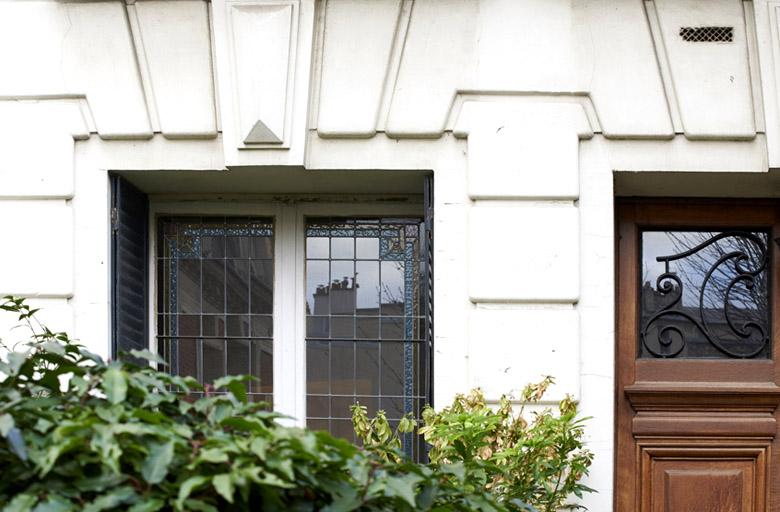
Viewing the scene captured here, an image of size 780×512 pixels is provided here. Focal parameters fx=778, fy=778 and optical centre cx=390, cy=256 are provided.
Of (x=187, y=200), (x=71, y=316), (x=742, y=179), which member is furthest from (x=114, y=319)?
(x=742, y=179)

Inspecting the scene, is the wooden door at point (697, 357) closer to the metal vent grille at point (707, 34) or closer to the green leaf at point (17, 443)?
the metal vent grille at point (707, 34)

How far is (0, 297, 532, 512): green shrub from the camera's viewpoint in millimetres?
1657

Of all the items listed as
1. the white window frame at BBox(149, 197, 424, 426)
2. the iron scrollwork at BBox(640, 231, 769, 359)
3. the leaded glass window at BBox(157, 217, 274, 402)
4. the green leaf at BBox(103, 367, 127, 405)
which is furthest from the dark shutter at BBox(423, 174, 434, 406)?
the green leaf at BBox(103, 367, 127, 405)

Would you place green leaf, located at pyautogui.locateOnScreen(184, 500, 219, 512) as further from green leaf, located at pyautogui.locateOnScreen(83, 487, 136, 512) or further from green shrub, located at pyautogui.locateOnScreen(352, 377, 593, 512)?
green shrub, located at pyautogui.locateOnScreen(352, 377, 593, 512)

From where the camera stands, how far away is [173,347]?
4168mm

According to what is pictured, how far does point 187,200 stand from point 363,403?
144cm

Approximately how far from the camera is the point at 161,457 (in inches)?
66.9

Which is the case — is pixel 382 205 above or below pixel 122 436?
above

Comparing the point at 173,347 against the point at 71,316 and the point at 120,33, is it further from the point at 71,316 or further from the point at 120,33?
the point at 120,33

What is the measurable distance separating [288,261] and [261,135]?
775 mm

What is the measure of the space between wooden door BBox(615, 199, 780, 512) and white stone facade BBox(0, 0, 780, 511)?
314 millimetres

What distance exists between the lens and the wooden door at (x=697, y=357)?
12.9 ft

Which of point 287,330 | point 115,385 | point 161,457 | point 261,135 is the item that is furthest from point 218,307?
point 161,457

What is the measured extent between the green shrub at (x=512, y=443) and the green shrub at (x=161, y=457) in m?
1.07
